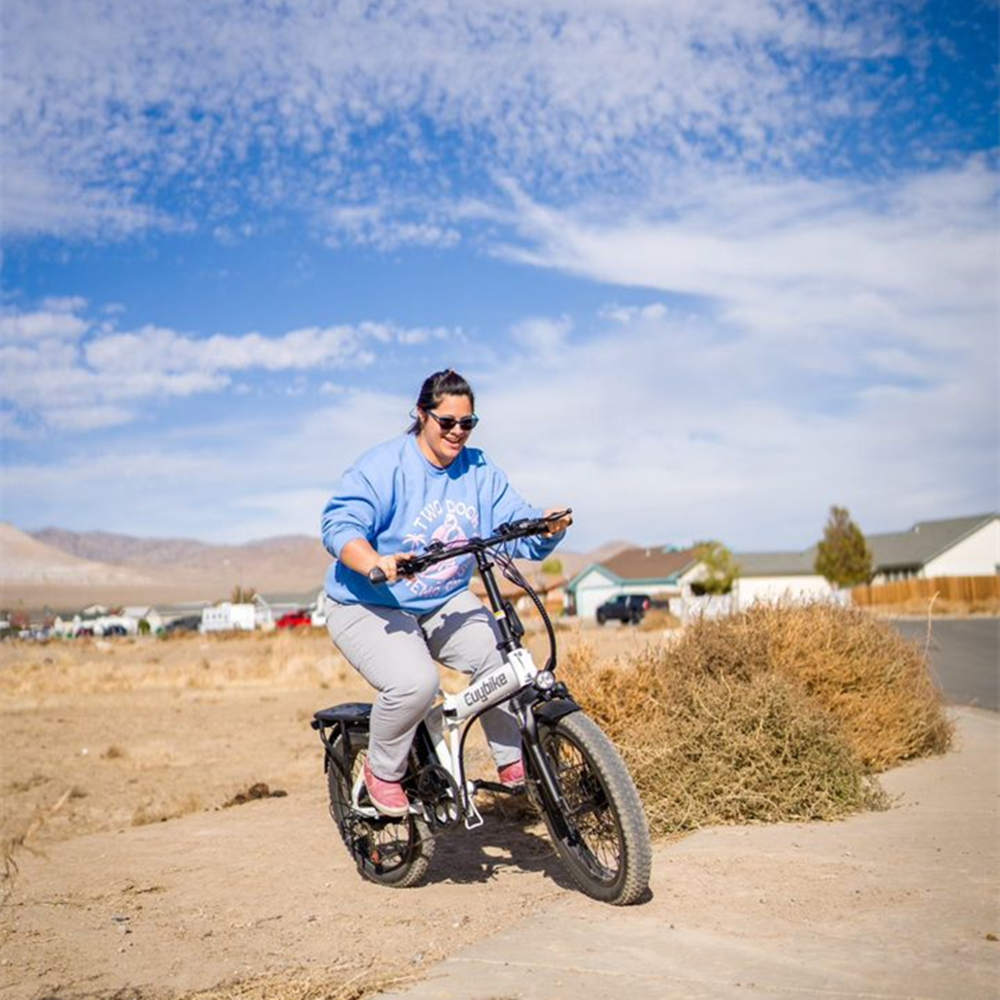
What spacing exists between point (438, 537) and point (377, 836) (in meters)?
1.50

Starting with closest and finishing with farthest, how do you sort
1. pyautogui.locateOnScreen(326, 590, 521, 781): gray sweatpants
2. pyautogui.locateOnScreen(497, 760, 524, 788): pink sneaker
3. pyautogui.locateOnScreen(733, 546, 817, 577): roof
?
pyautogui.locateOnScreen(326, 590, 521, 781): gray sweatpants, pyautogui.locateOnScreen(497, 760, 524, 788): pink sneaker, pyautogui.locateOnScreen(733, 546, 817, 577): roof

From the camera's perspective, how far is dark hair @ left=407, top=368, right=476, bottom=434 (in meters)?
5.12

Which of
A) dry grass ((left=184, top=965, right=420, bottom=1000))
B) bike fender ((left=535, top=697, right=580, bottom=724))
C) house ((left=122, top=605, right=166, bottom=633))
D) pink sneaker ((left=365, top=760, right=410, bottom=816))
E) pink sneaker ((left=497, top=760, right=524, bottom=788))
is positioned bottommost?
house ((left=122, top=605, right=166, bottom=633))

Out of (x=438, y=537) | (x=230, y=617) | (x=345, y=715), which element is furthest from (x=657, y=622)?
(x=230, y=617)

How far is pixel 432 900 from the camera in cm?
505

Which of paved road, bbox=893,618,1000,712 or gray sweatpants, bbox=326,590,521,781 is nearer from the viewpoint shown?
gray sweatpants, bbox=326,590,521,781

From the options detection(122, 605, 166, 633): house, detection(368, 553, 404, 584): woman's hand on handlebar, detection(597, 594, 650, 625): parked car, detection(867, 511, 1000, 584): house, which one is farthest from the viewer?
detection(122, 605, 166, 633): house

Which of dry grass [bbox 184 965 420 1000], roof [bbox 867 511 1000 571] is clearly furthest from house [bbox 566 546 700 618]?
dry grass [bbox 184 965 420 1000]

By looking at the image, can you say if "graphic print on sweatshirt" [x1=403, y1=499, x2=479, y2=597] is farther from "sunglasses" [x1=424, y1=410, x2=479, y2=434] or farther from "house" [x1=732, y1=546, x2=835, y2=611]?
"house" [x1=732, y1=546, x2=835, y2=611]

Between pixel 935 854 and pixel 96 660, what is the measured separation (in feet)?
134

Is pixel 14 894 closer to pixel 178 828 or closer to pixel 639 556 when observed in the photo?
pixel 178 828

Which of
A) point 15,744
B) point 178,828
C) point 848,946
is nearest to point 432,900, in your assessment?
point 848,946

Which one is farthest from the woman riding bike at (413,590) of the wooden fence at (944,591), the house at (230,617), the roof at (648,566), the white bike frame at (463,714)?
the house at (230,617)

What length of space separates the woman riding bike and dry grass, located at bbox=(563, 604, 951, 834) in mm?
1346
